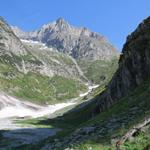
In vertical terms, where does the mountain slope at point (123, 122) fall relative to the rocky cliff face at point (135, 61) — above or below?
below

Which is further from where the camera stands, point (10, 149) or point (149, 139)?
point (10, 149)

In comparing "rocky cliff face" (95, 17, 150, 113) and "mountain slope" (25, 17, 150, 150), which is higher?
"rocky cliff face" (95, 17, 150, 113)

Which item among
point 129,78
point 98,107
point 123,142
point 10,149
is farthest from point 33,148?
point 98,107

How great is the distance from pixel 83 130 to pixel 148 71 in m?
42.7

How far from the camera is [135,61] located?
98.4 m

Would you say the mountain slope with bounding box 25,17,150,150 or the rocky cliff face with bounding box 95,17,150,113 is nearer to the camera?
the mountain slope with bounding box 25,17,150,150

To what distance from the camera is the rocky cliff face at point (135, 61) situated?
299 feet

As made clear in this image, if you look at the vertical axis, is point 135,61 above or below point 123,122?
above

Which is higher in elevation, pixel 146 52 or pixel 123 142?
pixel 146 52

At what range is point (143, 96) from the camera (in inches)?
2080

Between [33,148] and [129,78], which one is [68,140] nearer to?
[33,148]

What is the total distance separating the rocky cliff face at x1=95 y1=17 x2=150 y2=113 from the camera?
9112cm

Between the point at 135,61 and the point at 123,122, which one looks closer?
the point at 123,122

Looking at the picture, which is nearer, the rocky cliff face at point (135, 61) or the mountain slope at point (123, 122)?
the mountain slope at point (123, 122)
